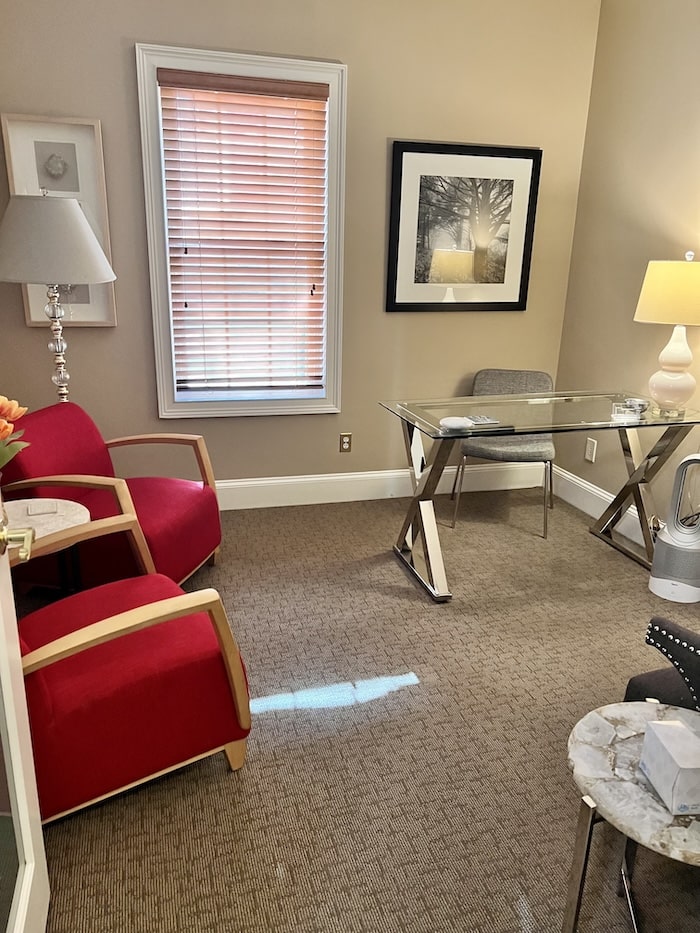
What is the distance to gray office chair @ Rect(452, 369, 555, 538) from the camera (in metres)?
3.39

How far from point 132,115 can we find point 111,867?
297 centimetres

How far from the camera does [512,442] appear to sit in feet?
11.4

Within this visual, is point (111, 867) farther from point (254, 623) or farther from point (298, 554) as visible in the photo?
point (298, 554)

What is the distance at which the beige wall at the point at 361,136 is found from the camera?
2975 millimetres

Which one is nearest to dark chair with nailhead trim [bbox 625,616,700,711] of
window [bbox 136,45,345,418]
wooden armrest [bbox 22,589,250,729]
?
wooden armrest [bbox 22,589,250,729]

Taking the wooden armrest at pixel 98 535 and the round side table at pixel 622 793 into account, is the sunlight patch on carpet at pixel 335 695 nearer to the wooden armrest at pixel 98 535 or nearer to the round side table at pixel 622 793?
the wooden armrest at pixel 98 535

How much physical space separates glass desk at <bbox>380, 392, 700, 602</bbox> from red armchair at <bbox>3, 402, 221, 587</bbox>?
91 centimetres

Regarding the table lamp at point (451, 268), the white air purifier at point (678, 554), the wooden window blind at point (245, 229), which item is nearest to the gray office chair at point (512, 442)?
the table lamp at point (451, 268)

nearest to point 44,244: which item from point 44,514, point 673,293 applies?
point 44,514

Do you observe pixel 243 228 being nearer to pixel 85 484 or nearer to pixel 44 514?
pixel 85 484

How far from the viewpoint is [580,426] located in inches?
108

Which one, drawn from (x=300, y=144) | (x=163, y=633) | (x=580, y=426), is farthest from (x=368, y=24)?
(x=163, y=633)

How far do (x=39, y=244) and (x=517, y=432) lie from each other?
2019 mm

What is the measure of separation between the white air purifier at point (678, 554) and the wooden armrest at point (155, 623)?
1.98 m
